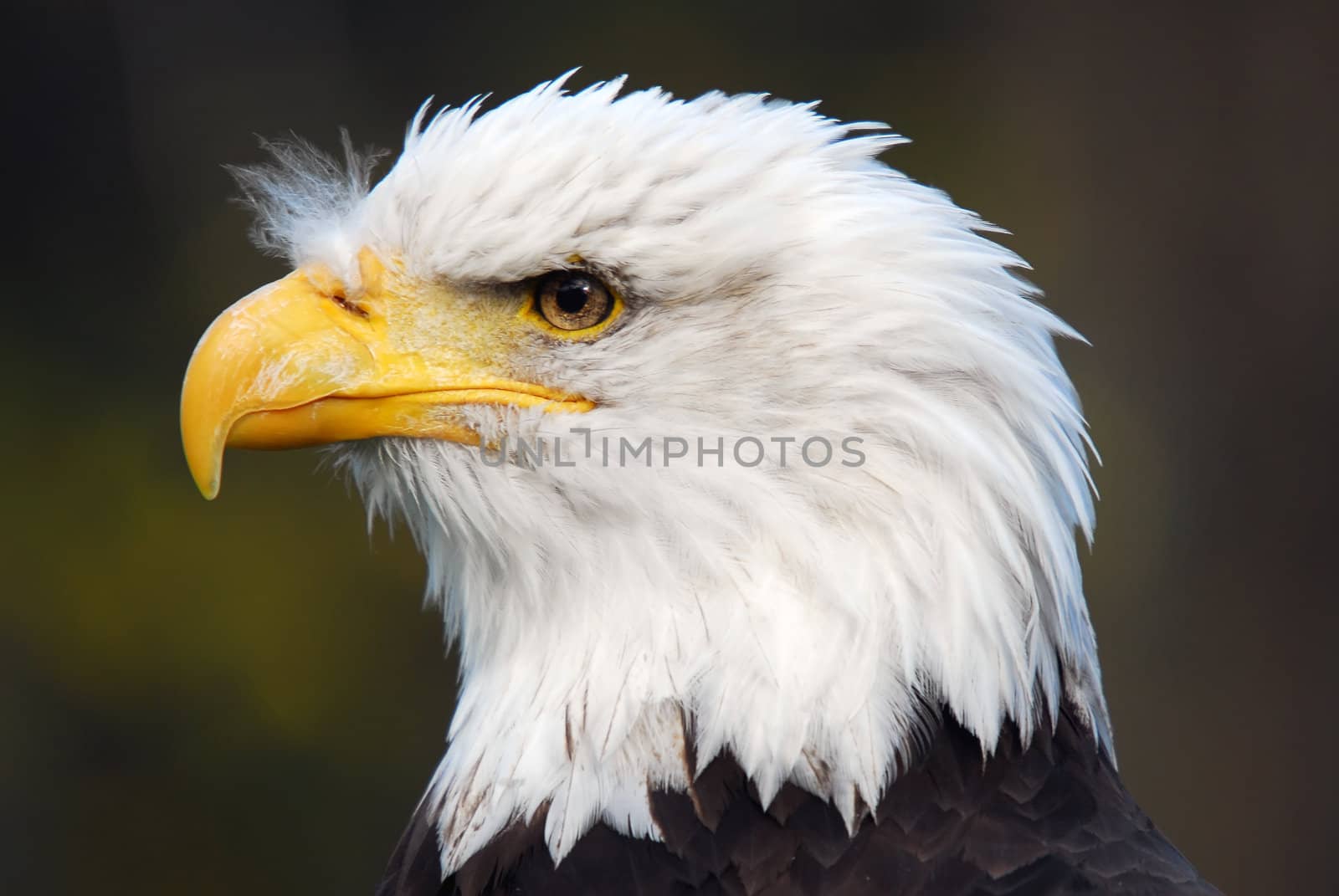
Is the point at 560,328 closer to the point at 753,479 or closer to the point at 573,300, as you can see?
the point at 573,300

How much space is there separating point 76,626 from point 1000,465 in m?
4.71

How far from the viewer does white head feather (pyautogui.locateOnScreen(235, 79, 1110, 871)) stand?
6.41 ft

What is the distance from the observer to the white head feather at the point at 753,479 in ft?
6.41

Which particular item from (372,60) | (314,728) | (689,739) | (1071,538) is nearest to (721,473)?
(689,739)

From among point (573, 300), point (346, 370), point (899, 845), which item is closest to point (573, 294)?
point (573, 300)

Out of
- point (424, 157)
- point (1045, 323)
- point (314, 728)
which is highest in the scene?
point (424, 157)

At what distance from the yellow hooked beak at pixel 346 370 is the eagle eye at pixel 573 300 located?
0.06m

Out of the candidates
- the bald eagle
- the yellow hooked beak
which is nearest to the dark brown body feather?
the bald eagle

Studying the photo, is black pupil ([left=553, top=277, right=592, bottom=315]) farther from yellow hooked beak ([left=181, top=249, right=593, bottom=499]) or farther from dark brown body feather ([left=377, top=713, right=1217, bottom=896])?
dark brown body feather ([left=377, top=713, right=1217, bottom=896])

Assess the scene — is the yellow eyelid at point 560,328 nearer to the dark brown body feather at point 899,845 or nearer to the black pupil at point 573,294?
the black pupil at point 573,294

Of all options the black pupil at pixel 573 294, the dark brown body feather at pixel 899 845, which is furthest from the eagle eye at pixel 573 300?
the dark brown body feather at pixel 899 845

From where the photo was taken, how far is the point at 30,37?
6051 mm

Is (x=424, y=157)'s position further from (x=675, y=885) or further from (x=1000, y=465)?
(x=675, y=885)

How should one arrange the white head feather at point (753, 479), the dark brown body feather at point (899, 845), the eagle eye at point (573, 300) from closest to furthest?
the dark brown body feather at point (899, 845) → the white head feather at point (753, 479) → the eagle eye at point (573, 300)
